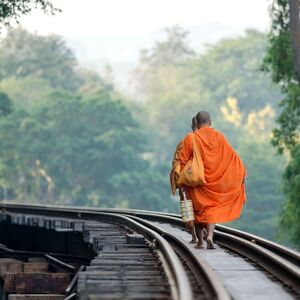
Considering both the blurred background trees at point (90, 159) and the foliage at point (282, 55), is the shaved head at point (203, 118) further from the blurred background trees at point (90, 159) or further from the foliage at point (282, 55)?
the blurred background trees at point (90, 159)

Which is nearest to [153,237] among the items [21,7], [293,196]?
[21,7]

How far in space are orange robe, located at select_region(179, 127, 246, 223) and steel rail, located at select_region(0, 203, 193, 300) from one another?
60cm

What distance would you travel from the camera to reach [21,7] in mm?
25125

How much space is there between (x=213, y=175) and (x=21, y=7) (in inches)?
562

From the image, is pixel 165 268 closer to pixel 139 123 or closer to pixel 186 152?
pixel 186 152

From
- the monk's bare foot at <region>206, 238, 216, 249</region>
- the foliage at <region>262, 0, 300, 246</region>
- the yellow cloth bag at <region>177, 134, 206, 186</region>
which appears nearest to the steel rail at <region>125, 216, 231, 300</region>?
the monk's bare foot at <region>206, 238, 216, 249</region>

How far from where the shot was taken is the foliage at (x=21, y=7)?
82.1 ft

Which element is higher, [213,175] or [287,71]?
[287,71]

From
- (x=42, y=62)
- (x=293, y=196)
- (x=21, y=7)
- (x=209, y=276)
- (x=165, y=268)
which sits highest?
(x=42, y=62)

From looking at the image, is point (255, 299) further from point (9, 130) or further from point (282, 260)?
point (9, 130)

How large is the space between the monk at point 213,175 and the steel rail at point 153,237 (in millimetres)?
567

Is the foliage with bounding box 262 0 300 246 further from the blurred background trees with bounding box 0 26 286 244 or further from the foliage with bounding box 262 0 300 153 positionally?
the blurred background trees with bounding box 0 26 286 244

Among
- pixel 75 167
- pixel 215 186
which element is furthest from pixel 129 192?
pixel 215 186

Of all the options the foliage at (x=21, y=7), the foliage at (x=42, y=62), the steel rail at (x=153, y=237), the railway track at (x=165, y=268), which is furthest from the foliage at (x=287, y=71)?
the foliage at (x=42, y=62)
